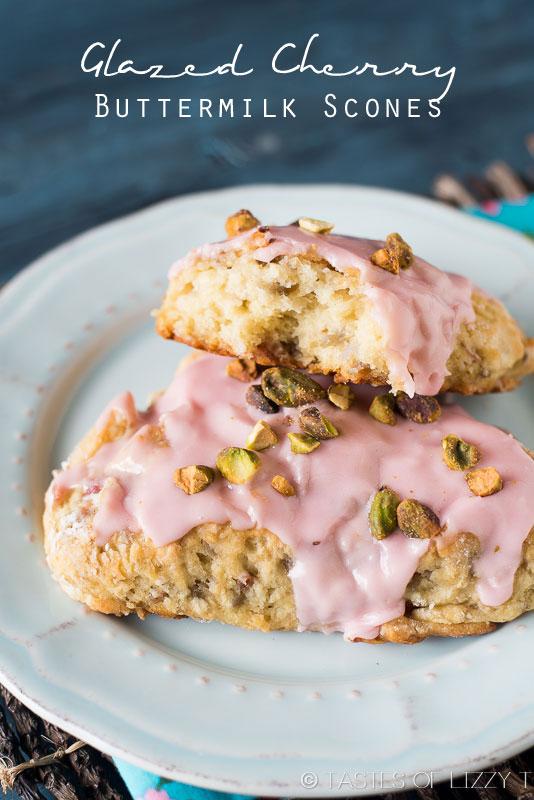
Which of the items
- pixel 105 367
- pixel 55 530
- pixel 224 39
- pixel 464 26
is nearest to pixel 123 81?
pixel 224 39

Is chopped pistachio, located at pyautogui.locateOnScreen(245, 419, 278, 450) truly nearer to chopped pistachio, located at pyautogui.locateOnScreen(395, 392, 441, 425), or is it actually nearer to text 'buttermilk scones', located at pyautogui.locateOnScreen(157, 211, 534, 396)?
text 'buttermilk scones', located at pyautogui.locateOnScreen(157, 211, 534, 396)

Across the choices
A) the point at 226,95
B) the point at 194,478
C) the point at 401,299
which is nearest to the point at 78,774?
the point at 194,478

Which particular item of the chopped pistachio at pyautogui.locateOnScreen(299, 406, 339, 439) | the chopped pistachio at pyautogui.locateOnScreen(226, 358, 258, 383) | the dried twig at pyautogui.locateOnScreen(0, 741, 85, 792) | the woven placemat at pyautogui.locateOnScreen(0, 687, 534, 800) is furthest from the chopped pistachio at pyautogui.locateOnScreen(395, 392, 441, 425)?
the dried twig at pyautogui.locateOnScreen(0, 741, 85, 792)

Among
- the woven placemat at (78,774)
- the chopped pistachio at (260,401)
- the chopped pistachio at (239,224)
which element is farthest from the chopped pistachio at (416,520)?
the chopped pistachio at (239,224)

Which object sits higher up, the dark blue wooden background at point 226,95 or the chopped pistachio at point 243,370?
the dark blue wooden background at point 226,95

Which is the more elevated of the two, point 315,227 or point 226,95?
point 226,95

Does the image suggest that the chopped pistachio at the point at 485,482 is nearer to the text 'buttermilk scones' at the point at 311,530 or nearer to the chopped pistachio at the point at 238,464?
the text 'buttermilk scones' at the point at 311,530

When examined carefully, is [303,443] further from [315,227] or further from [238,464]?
[315,227]
